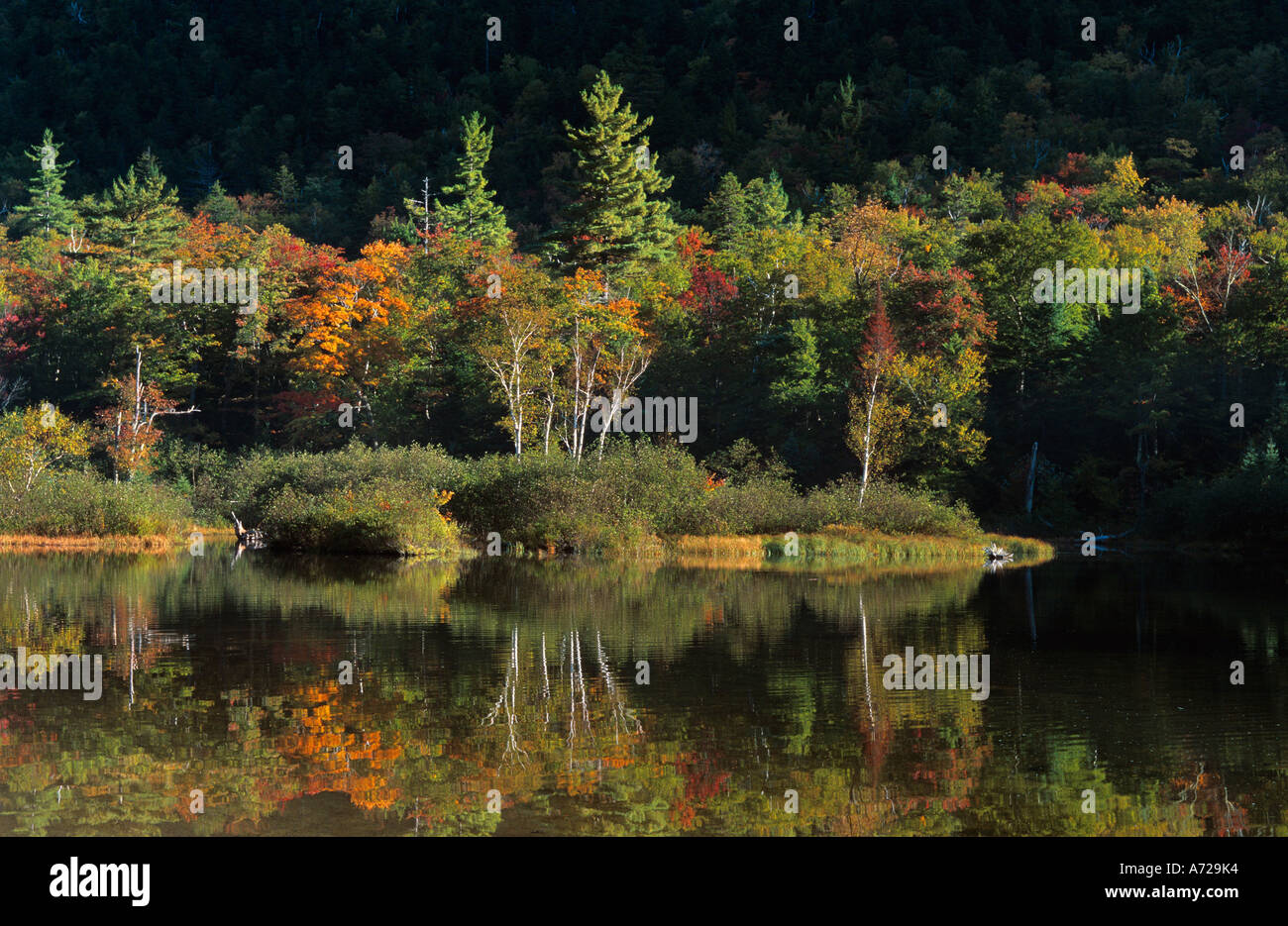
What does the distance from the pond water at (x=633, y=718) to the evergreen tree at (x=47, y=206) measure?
7542 cm

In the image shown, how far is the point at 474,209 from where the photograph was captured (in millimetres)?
85875

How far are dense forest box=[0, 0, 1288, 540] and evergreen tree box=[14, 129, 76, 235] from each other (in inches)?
13.5

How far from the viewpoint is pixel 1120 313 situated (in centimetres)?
6281

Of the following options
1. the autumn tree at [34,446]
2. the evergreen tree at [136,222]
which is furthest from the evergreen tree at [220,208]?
the autumn tree at [34,446]

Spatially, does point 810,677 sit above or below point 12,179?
below

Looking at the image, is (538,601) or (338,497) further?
(338,497)

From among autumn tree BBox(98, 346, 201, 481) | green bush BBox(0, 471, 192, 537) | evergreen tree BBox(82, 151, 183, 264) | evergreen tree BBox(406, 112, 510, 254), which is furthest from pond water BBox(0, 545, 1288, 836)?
evergreen tree BBox(406, 112, 510, 254)

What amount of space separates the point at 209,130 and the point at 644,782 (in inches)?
4933

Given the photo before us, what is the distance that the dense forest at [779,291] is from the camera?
5928cm

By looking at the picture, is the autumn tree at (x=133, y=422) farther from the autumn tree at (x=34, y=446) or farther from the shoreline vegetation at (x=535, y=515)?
the shoreline vegetation at (x=535, y=515)

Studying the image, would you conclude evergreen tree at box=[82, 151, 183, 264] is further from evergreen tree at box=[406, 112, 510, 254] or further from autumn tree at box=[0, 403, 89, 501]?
autumn tree at box=[0, 403, 89, 501]
